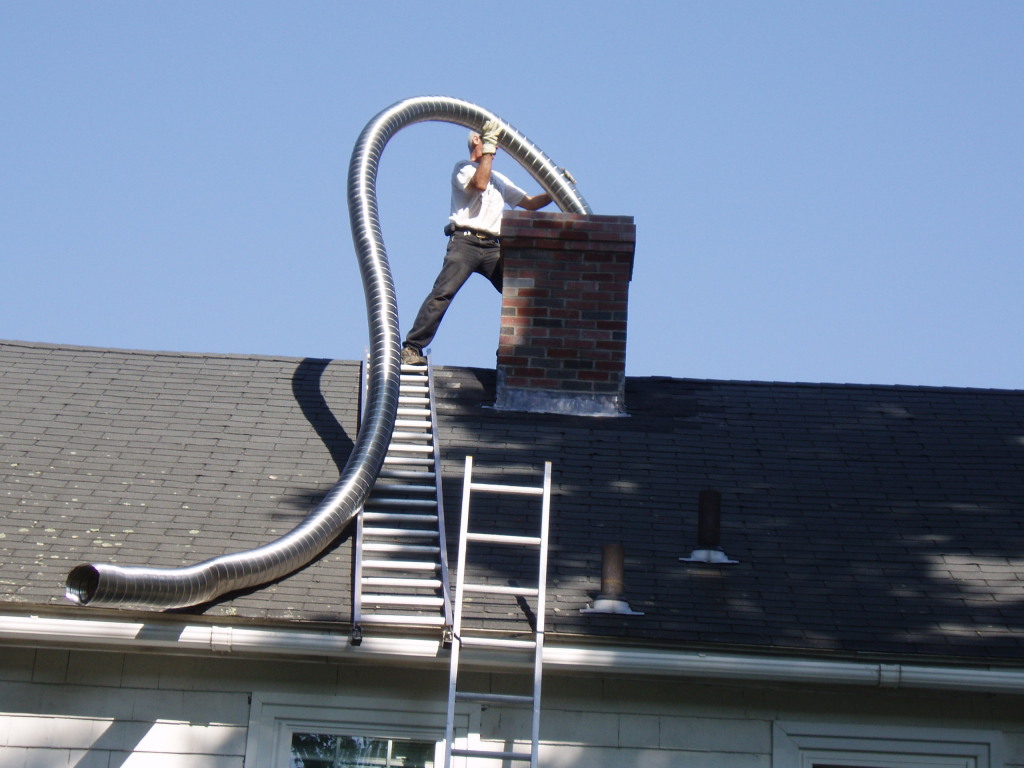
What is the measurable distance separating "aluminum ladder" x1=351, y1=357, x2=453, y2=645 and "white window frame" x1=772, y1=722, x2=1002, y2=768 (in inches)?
65.1

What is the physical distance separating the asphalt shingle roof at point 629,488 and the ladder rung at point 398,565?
141mm

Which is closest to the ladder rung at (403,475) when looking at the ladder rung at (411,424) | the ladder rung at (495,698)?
the ladder rung at (411,424)

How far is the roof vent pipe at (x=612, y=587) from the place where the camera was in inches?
232

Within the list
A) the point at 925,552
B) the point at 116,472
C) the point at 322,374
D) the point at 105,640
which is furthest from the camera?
the point at 322,374

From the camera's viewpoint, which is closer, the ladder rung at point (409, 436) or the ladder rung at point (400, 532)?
the ladder rung at point (400, 532)

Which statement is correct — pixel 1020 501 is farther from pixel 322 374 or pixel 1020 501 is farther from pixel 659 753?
pixel 322 374

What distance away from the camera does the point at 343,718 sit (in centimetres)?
591

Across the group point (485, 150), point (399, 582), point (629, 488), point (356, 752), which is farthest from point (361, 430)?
point (485, 150)

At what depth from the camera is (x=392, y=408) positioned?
7.59m

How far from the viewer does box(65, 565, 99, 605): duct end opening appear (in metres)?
5.13

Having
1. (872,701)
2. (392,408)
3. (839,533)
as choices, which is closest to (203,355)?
(392,408)

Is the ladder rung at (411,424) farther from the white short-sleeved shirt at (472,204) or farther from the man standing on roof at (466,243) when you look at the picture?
the white short-sleeved shirt at (472,204)

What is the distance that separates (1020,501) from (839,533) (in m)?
1.22

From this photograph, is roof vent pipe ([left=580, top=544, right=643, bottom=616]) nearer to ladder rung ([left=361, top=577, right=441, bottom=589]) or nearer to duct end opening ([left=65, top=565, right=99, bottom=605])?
ladder rung ([left=361, top=577, right=441, bottom=589])
